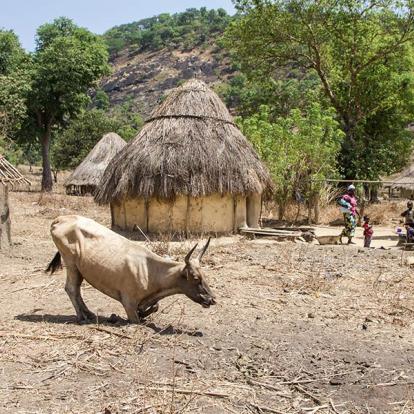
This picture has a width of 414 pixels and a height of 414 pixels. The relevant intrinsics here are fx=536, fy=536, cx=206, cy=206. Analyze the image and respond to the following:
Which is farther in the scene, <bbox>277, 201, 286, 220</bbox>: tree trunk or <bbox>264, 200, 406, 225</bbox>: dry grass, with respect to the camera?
<bbox>264, 200, 406, 225</bbox>: dry grass

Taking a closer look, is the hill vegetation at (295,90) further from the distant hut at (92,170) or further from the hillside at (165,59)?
the hillside at (165,59)

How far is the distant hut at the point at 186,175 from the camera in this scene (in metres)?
12.3

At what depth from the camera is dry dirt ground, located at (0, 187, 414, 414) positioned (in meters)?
4.02

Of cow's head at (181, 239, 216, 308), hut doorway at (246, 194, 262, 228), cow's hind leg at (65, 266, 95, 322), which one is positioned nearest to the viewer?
cow's head at (181, 239, 216, 308)

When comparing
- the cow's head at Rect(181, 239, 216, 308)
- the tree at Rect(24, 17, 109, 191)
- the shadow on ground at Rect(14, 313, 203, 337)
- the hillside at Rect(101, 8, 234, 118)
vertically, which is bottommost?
the shadow on ground at Rect(14, 313, 203, 337)

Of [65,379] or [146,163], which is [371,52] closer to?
[146,163]

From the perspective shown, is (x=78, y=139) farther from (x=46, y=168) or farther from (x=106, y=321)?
(x=106, y=321)

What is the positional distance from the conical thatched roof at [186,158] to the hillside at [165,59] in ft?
164

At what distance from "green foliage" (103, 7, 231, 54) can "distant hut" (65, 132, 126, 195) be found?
56802 millimetres

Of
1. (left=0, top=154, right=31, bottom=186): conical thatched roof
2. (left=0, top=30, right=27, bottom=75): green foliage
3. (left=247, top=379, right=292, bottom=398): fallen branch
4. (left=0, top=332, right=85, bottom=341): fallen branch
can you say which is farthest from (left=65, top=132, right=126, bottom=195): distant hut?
(left=247, top=379, right=292, bottom=398): fallen branch

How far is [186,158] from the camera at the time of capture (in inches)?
488

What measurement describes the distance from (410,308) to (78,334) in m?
4.06

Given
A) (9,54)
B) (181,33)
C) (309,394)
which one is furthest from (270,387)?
(181,33)

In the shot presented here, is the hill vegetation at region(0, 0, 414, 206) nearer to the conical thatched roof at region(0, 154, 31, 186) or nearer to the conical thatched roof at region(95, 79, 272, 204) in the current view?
the conical thatched roof at region(95, 79, 272, 204)
